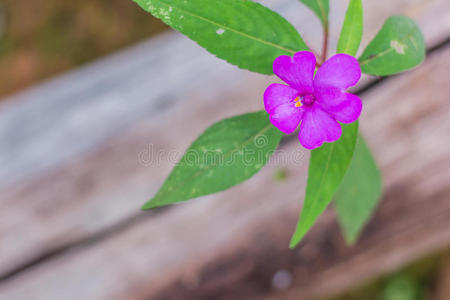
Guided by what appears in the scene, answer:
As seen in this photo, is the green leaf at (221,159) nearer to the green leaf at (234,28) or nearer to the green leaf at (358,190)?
the green leaf at (234,28)

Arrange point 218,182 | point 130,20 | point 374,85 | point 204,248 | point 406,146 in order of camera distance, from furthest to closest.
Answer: point 130,20, point 204,248, point 406,146, point 374,85, point 218,182

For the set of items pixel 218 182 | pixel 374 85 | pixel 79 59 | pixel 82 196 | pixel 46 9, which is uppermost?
pixel 46 9

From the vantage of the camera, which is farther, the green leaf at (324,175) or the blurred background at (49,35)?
the blurred background at (49,35)

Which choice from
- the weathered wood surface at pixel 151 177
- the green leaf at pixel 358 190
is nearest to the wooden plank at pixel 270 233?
the weathered wood surface at pixel 151 177

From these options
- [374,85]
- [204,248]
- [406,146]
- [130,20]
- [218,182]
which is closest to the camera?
[218,182]

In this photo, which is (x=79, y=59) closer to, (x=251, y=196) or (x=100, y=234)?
(x=100, y=234)

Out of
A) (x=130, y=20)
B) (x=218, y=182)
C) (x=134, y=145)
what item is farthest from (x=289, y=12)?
(x=130, y=20)

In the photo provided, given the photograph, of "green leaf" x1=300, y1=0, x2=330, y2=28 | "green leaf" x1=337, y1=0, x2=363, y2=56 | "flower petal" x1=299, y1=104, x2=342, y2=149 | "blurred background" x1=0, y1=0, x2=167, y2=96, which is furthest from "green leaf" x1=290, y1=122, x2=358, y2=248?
"blurred background" x1=0, y1=0, x2=167, y2=96
